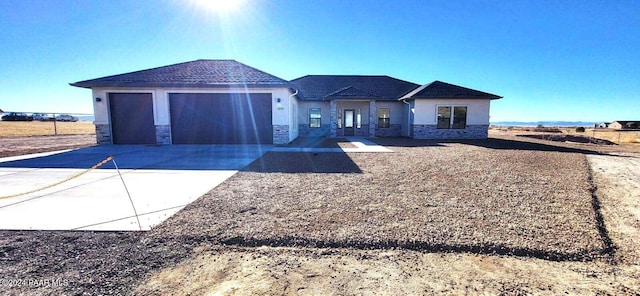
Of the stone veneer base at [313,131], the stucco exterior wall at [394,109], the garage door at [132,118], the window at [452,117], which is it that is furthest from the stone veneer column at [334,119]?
the garage door at [132,118]

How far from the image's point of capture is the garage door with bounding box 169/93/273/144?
12758 millimetres

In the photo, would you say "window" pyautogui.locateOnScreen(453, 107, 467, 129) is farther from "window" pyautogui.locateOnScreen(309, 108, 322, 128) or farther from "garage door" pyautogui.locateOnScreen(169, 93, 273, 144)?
"garage door" pyautogui.locateOnScreen(169, 93, 273, 144)

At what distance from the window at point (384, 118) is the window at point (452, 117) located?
12.4 feet

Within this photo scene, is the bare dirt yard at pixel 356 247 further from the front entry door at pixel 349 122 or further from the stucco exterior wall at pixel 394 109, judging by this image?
the stucco exterior wall at pixel 394 109

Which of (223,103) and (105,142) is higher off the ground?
(223,103)

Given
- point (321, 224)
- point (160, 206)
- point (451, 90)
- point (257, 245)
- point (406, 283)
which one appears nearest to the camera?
point (406, 283)

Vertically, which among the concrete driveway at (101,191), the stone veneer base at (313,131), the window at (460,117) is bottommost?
the concrete driveway at (101,191)

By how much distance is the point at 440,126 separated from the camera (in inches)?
690

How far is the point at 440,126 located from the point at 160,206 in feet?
56.6

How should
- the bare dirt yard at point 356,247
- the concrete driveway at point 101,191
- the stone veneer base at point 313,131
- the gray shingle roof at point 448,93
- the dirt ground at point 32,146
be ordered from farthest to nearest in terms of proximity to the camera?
the stone veneer base at point 313,131
the gray shingle roof at point 448,93
the dirt ground at point 32,146
the concrete driveway at point 101,191
the bare dirt yard at point 356,247

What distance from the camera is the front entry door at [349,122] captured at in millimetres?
19734

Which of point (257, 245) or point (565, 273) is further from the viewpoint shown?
point (257, 245)

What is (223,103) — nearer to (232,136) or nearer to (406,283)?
(232,136)

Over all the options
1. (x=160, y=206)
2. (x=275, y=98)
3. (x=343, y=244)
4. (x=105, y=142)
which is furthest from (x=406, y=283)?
(x=105, y=142)
